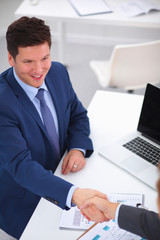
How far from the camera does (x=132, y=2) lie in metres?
3.11

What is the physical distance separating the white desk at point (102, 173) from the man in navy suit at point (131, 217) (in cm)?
10

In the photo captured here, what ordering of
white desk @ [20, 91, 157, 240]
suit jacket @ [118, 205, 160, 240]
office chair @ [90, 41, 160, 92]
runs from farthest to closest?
office chair @ [90, 41, 160, 92], white desk @ [20, 91, 157, 240], suit jacket @ [118, 205, 160, 240]

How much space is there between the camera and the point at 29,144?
142cm

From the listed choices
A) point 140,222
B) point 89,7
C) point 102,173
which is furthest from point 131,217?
point 89,7

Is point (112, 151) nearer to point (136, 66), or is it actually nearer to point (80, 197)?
point (80, 197)

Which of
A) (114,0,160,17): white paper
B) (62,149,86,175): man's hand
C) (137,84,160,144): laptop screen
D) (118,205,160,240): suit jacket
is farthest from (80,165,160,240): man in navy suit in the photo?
(114,0,160,17): white paper

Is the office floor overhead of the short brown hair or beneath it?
beneath

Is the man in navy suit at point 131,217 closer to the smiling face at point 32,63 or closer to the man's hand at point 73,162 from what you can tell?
the man's hand at point 73,162

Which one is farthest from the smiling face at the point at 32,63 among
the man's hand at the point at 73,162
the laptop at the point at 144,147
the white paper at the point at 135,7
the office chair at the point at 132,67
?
the white paper at the point at 135,7

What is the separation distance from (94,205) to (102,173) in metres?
0.20

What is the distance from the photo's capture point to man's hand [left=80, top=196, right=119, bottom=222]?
46.9 inches

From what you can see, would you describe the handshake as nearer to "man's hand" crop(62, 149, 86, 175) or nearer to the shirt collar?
"man's hand" crop(62, 149, 86, 175)

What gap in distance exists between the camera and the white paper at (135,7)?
9.68ft

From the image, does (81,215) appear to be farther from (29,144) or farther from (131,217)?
(29,144)
